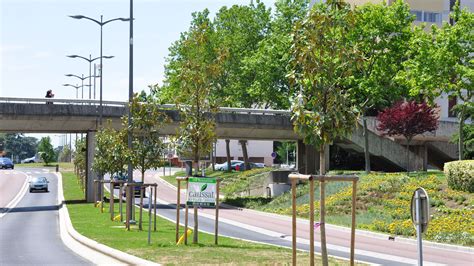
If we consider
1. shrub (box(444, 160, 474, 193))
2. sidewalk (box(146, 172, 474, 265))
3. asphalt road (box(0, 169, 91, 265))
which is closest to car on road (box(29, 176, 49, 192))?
asphalt road (box(0, 169, 91, 265))

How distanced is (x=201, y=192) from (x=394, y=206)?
1941 centimetres

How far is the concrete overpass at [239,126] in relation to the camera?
51281 mm

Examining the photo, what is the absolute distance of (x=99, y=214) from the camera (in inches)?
1608

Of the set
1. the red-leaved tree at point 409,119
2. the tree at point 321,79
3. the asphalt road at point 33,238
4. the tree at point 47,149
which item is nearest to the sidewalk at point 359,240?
the tree at point 321,79

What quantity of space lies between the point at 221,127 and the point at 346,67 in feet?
134

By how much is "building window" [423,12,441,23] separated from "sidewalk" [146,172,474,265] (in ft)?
128

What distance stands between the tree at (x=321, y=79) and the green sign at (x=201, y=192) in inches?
271

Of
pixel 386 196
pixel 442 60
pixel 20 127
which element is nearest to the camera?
pixel 386 196

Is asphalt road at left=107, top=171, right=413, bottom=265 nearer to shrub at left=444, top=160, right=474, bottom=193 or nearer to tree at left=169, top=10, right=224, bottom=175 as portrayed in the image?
tree at left=169, top=10, right=224, bottom=175

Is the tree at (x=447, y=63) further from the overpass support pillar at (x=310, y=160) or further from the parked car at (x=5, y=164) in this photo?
the parked car at (x=5, y=164)

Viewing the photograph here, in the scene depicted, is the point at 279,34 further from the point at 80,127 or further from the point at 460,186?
the point at 460,186

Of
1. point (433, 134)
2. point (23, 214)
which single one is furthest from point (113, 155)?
point (433, 134)

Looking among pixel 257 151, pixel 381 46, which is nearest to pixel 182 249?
pixel 381 46

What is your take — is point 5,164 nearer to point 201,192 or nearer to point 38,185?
point 38,185
